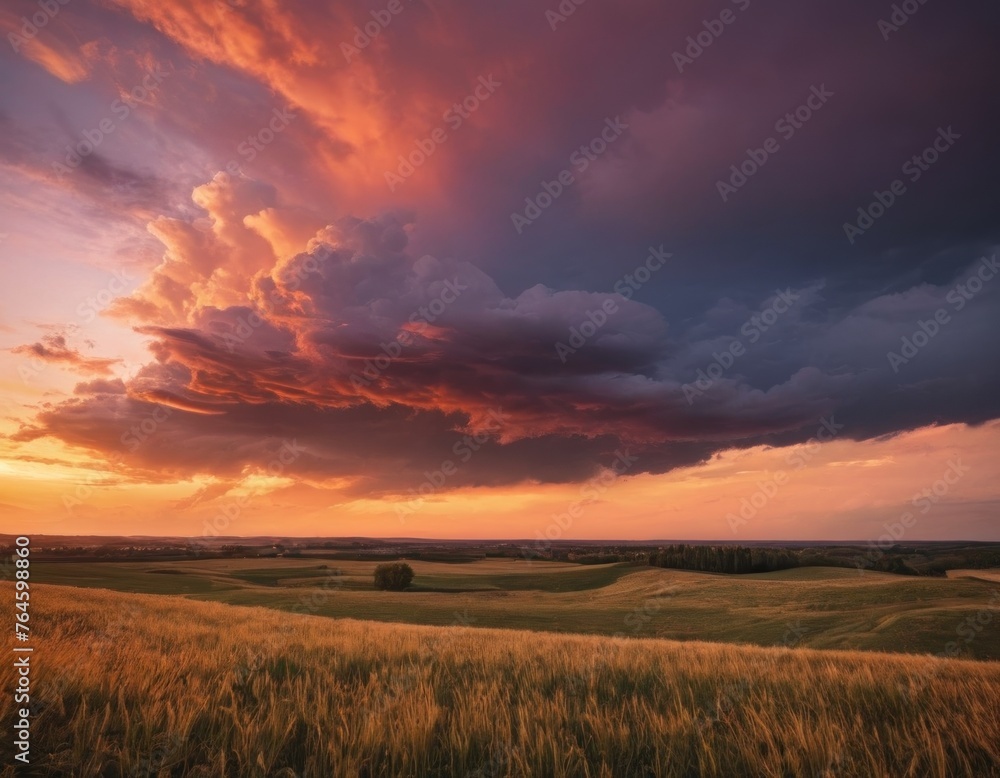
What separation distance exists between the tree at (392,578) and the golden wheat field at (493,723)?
7640 cm

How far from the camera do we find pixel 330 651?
7.22 meters

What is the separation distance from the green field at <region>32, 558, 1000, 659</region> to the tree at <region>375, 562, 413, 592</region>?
2.73 meters

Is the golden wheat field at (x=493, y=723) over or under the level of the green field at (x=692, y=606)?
over

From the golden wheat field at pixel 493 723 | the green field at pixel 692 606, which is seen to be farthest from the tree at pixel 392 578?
the golden wheat field at pixel 493 723

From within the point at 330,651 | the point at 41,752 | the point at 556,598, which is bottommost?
the point at 556,598

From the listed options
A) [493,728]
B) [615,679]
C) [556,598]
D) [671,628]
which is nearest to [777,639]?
[671,628]

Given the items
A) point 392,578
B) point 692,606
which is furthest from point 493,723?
point 392,578

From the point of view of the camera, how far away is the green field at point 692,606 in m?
34.5

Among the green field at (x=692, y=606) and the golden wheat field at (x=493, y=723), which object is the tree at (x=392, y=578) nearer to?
the green field at (x=692, y=606)

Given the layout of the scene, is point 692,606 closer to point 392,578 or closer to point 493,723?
point 392,578

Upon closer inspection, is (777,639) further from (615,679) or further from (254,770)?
(254,770)

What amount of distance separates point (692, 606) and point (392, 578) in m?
42.8

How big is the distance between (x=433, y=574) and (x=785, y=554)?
2909 inches

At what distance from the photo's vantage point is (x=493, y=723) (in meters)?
3.82
